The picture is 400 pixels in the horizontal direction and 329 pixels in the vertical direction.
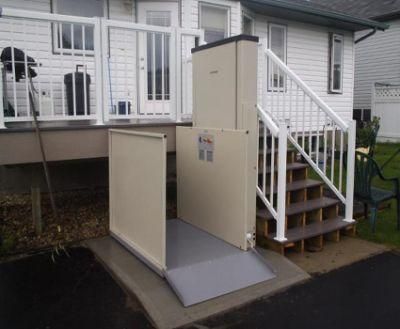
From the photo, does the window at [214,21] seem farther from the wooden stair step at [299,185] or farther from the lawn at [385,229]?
the lawn at [385,229]

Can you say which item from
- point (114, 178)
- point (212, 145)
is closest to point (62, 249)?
point (114, 178)

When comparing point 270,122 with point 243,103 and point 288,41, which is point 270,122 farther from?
point 288,41

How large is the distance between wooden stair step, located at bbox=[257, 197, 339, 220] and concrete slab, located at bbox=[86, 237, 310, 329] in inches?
14.9

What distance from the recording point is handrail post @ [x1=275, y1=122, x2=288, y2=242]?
3.96m

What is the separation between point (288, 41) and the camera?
9977mm

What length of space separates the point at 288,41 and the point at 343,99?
8.65ft

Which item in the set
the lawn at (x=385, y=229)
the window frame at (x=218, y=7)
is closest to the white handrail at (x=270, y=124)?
the lawn at (x=385, y=229)

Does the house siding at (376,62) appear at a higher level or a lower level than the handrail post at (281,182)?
higher

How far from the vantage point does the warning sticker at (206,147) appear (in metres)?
4.33

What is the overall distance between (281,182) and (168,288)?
1.47 metres

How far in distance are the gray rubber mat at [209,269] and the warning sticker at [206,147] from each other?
88cm

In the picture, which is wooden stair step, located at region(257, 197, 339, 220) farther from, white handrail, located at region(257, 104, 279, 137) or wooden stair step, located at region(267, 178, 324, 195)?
white handrail, located at region(257, 104, 279, 137)

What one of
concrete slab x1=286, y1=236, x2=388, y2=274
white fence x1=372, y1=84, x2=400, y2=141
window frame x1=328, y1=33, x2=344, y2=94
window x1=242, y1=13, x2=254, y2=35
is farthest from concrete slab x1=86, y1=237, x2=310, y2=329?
white fence x1=372, y1=84, x2=400, y2=141

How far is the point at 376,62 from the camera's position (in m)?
15.7
